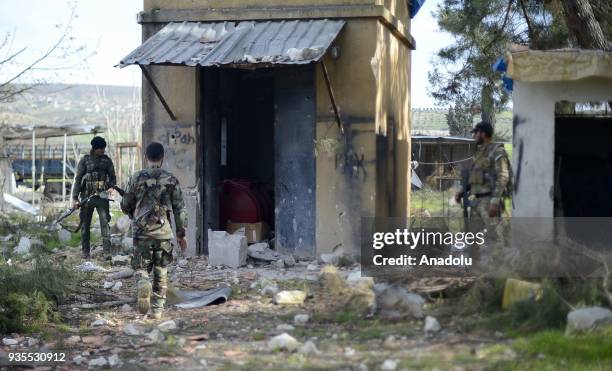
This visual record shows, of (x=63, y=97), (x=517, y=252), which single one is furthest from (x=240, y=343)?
(x=63, y=97)

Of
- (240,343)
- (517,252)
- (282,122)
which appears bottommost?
(240,343)

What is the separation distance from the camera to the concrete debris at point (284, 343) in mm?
6566

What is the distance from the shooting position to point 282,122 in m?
11.7

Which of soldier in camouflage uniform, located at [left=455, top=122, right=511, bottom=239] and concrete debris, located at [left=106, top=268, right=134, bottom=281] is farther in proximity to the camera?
concrete debris, located at [left=106, top=268, right=134, bottom=281]

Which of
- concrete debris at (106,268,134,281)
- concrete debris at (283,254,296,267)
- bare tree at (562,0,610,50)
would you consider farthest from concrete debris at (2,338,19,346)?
bare tree at (562,0,610,50)

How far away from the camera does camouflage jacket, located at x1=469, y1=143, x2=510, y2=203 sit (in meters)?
8.91

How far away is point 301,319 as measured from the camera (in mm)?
7629

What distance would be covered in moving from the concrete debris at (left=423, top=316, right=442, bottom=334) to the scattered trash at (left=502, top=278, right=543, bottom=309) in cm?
70

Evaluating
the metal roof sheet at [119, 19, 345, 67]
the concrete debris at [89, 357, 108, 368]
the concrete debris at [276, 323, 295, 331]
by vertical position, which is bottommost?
the concrete debris at [89, 357, 108, 368]

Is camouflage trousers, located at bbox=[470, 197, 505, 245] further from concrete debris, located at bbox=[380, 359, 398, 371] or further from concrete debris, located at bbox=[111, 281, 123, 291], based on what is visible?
concrete debris, located at bbox=[111, 281, 123, 291]

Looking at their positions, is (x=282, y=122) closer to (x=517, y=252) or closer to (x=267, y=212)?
(x=267, y=212)

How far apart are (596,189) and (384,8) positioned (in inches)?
170

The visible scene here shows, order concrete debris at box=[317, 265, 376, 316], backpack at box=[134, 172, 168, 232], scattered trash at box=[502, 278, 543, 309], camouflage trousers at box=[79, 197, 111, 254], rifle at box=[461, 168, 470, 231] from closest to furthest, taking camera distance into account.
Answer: scattered trash at box=[502, 278, 543, 309] → concrete debris at box=[317, 265, 376, 316] → backpack at box=[134, 172, 168, 232] → rifle at box=[461, 168, 470, 231] → camouflage trousers at box=[79, 197, 111, 254]
